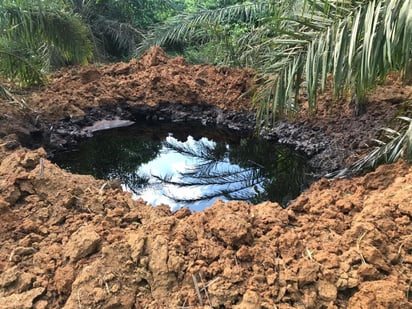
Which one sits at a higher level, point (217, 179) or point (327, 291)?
point (327, 291)

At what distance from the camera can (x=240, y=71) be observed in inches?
354

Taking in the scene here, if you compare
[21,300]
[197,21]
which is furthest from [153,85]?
[21,300]

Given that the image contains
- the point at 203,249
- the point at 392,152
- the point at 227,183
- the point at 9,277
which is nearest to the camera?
the point at 9,277

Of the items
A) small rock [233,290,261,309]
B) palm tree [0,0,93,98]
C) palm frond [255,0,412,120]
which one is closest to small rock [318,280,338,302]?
small rock [233,290,261,309]

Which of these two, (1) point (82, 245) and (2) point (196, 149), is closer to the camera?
(1) point (82, 245)

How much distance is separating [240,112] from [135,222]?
5.71 meters

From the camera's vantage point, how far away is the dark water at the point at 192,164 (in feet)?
18.7

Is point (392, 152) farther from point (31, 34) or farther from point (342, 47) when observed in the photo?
point (31, 34)

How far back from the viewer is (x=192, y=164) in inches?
268

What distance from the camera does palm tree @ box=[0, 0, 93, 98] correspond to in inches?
238

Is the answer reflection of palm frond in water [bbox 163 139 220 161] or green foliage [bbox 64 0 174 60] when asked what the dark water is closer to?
reflection of palm frond in water [bbox 163 139 220 161]

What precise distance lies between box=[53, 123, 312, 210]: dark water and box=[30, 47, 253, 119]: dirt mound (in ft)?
2.32

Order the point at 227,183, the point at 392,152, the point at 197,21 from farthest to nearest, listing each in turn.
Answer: the point at 197,21
the point at 227,183
the point at 392,152

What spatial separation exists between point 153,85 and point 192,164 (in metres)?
2.94
